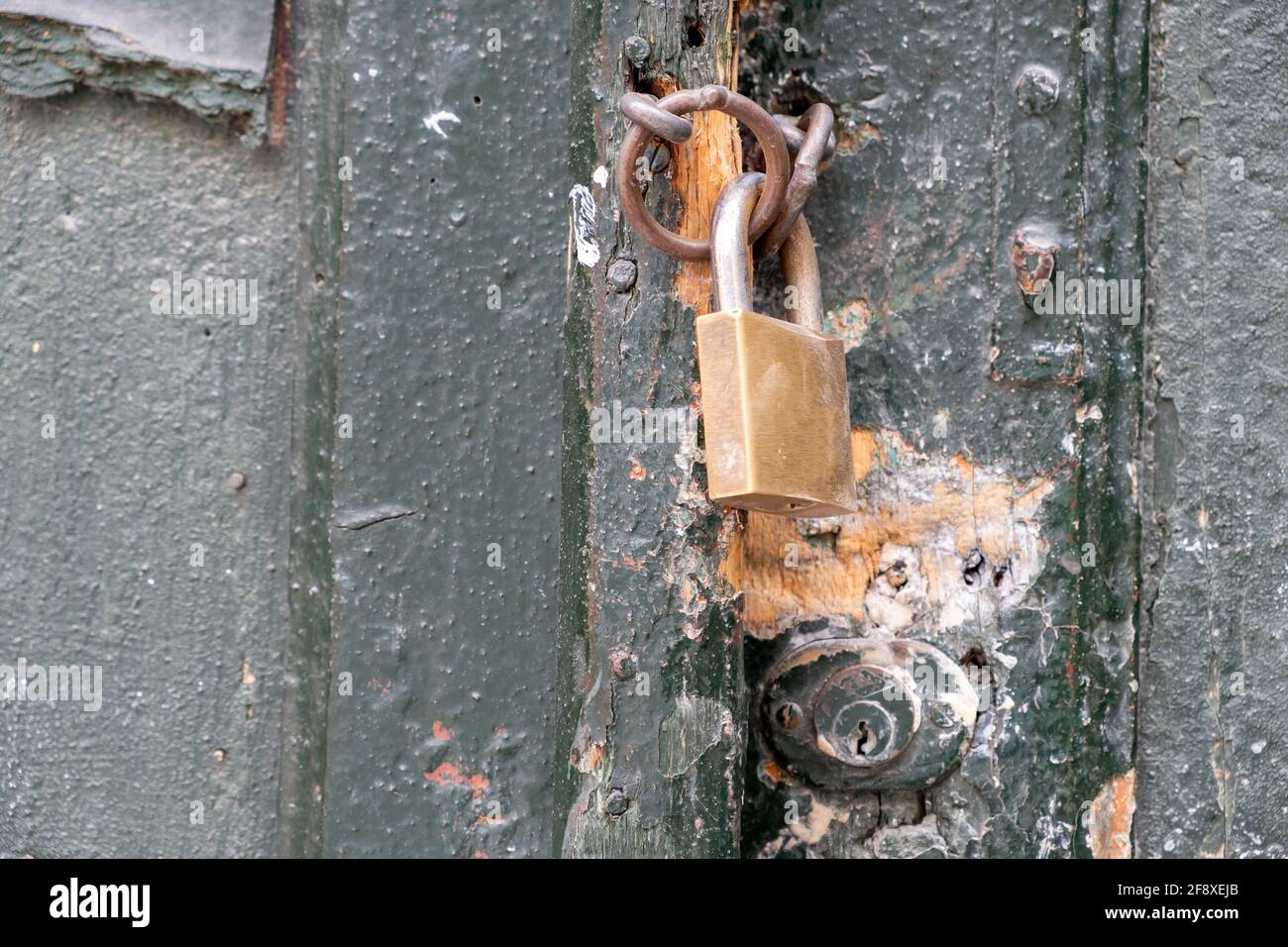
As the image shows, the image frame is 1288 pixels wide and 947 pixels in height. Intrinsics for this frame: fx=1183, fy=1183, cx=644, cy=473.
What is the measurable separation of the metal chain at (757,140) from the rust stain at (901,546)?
0.20 m

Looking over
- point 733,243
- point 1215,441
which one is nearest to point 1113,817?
point 1215,441

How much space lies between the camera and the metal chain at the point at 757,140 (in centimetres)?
76

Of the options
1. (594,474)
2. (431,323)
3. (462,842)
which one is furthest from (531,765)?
(431,323)

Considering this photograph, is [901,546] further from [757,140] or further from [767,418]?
[757,140]

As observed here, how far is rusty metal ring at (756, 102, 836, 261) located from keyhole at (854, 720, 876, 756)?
36 centimetres

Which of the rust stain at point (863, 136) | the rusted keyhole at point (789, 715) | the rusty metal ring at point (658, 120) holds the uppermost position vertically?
the rust stain at point (863, 136)

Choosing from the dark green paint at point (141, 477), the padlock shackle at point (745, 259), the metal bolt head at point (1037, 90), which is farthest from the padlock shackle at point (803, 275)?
the dark green paint at point (141, 477)

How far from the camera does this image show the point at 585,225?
34.1 inches

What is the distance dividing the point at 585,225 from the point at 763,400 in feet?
0.71

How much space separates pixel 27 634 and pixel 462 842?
1.37 feet

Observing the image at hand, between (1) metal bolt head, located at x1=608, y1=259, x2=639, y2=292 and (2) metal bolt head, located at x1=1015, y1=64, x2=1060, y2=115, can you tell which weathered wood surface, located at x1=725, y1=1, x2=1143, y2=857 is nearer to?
(2) metal bolt head, located at x1=1015, y1=64, x2=1060, y2=115

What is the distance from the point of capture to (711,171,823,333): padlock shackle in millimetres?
780

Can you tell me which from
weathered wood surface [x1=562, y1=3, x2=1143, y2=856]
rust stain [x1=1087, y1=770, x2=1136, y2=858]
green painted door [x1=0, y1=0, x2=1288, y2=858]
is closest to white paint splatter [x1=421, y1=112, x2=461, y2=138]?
green painted door [x1=0, y1=0, x2=1288, y2=858]

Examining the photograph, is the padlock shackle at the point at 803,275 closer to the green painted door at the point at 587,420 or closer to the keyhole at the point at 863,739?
the green painted door at the point at 587,420
